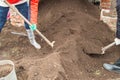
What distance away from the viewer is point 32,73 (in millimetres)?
4797

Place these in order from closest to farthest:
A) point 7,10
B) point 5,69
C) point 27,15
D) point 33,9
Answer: point 5,69
point 33,9
point 7,10
point 27,15

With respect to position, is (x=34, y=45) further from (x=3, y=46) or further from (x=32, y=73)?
(x=32, y=73)

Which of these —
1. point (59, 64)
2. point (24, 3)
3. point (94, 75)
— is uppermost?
point (24, 3)

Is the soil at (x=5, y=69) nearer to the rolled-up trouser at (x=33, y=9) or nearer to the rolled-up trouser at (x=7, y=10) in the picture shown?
the rolled-up trouser at (x=33, y=9)

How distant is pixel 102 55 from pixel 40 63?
1.34 metres

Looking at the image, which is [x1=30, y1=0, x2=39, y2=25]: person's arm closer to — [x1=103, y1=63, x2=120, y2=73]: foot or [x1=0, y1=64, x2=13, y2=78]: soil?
[x1=0, y1=64, x2=13, y2=78]: soil

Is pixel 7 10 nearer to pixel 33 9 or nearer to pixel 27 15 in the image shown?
pixel 27 15

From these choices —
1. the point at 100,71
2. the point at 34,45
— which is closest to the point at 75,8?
the point at 34,45

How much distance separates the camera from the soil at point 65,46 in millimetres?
4969

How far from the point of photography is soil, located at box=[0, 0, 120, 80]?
4969 mm

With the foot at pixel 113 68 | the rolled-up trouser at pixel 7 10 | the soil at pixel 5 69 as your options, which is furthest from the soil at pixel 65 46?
the rolled-up trouser at pixel 7 10

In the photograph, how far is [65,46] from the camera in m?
5.55

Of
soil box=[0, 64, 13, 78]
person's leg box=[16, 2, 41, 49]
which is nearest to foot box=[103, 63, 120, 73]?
person's leg box=[16, 2, 41, 49]

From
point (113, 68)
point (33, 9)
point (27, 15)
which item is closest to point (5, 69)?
point (33, 9)
